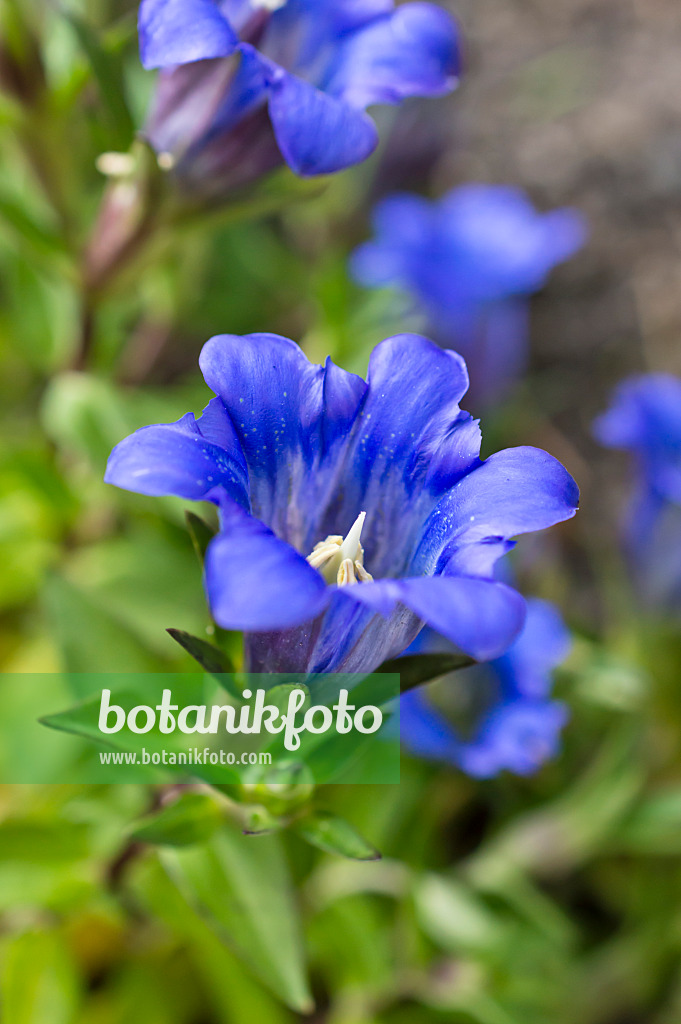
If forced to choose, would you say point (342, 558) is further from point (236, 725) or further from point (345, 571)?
point (236, 725)

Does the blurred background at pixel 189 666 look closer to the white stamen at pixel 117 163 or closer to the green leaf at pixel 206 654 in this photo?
the white stamen at pixel 117 163

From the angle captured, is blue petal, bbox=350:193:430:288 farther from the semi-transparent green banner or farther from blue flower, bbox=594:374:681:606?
the semi-transparent green banner

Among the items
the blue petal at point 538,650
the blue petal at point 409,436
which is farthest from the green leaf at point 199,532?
the blue petal at point 538,650

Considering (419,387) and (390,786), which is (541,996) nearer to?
(390,786)

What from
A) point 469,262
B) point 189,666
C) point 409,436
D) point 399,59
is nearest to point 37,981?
point 189,666

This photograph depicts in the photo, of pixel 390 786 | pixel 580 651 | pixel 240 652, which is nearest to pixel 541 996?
pixel 390 786

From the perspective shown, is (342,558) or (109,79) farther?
(109,79)
